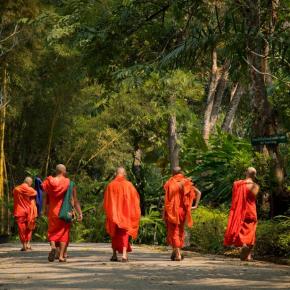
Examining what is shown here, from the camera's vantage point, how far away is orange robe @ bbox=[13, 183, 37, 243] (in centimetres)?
2039

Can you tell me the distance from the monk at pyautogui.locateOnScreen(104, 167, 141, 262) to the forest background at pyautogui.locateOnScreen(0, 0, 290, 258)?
2.46m

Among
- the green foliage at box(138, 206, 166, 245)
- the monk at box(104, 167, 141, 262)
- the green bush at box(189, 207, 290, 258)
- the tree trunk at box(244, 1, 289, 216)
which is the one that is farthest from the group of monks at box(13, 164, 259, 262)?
the green foliage at box(138, 206, 166, 245)

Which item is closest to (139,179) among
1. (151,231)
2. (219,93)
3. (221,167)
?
(151,231)

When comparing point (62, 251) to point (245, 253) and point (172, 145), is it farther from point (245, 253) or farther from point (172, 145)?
point (172, 145)

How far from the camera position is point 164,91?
28188 millimetres

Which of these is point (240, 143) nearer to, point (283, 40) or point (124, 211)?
point (124, 211)

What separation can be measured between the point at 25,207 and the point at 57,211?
4964mm

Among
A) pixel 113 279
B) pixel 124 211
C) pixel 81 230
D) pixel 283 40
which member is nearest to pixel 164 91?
pixel 81 230

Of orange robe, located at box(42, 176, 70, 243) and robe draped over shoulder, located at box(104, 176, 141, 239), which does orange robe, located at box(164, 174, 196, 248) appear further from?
orange robe, located at box(42, 176, 70, 243)

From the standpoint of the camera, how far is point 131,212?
1633cm

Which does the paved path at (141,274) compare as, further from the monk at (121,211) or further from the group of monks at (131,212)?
the monk at (121,211)

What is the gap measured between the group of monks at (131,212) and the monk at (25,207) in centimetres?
408

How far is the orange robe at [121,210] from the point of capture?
1612 centimetres

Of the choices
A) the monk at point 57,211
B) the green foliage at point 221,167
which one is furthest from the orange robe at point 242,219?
the monk at point 57,211
